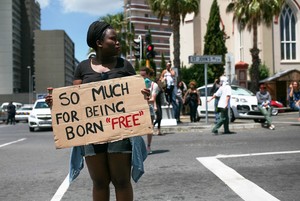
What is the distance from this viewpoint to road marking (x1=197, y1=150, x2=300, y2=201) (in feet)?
17.1

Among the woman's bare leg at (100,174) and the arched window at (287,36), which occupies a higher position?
the arched window at (287,36)

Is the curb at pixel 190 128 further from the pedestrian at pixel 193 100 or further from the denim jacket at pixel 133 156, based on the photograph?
the denim jacket at pixel 133 156

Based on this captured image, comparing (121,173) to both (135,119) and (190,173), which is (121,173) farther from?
(190,173)

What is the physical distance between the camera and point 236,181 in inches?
239

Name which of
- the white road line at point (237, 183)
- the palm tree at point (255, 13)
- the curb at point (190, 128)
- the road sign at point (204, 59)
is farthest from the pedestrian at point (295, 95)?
the palm tree at point (255, 13)

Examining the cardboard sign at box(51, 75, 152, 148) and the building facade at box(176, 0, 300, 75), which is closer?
the cardboard sign at box(51, 75, 152, 148)

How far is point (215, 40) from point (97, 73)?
41.8 meters

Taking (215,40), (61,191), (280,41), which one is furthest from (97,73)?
(215,40)

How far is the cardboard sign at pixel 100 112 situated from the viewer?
140 inches

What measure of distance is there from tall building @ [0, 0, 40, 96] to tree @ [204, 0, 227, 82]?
8775cm

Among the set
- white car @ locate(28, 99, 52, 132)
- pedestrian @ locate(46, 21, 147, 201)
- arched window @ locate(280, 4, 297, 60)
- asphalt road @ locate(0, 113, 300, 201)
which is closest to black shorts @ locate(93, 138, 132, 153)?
pedestrian @ locate(46, 21, 147, 201)

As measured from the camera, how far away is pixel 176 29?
94.7 feet

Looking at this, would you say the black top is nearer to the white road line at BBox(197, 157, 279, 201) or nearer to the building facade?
the white road line at BBox(197, 157, 279, 201)

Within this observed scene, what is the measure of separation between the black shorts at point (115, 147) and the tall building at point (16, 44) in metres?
123
